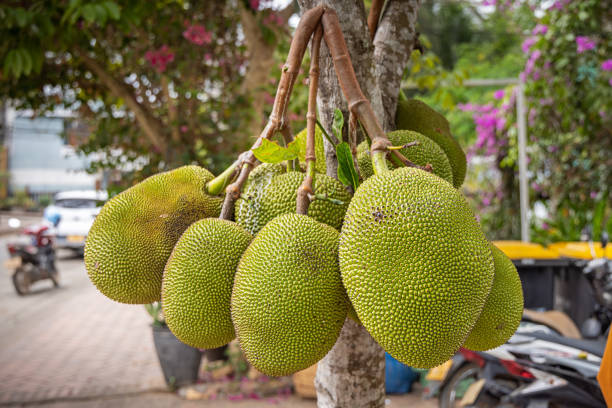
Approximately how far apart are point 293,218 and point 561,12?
393 centimetres

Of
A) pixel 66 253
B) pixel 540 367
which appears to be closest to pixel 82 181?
pixel 66 253

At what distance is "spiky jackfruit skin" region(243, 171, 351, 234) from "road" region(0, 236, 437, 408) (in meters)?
2.70

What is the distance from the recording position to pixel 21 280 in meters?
6.36

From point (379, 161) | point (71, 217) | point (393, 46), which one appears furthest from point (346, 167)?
point (71, 217)

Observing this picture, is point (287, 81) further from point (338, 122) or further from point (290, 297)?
point (290, 297)

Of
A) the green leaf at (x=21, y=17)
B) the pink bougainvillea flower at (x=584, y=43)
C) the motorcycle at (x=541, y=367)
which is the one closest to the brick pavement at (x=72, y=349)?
the motorcycle at (x=541, y=367)

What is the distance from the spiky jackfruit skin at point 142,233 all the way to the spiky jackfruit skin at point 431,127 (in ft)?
1.30

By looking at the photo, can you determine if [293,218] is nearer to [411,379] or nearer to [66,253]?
[411,379]

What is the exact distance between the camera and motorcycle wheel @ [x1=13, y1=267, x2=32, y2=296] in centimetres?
632

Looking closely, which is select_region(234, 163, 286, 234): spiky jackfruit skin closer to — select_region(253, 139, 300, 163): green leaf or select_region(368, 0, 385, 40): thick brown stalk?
select_region(253, 139, 300, 163): green leaf

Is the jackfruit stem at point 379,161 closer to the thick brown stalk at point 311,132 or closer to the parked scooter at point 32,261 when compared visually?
the thick brown stalk at point 311,132

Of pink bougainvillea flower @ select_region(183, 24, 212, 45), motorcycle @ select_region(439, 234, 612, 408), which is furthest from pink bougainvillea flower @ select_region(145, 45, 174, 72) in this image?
motorcycle @ select_region(439, 234, 612, 408)

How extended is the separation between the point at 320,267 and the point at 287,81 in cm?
27

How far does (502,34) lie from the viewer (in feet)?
30.0
